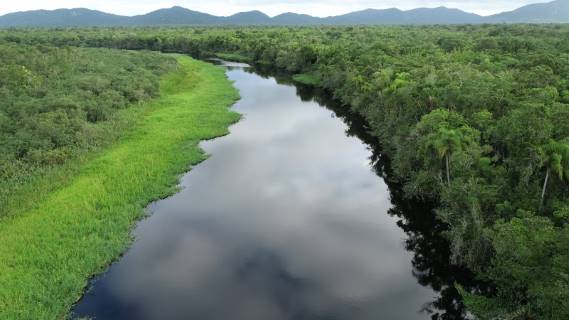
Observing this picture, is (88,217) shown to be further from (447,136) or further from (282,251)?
(447,136)

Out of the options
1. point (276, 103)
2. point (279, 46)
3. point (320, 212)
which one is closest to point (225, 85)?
point (276, 103)

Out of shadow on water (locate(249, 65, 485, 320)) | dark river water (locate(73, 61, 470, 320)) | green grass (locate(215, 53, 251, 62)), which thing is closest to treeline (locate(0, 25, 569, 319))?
shadow on water (locate(249, 65, 485, 320))

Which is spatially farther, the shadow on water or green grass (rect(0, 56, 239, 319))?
the shadow on water

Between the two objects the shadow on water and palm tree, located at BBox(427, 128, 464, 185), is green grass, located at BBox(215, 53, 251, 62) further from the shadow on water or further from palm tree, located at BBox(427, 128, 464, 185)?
palm tree, located at BBox(427, 128, 464, 185)

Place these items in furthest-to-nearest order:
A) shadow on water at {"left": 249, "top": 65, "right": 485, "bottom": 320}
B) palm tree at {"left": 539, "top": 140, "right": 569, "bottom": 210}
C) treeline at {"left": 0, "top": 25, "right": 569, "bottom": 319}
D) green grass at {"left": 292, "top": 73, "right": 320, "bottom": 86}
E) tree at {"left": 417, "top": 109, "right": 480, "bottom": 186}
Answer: green grass at {"left": 292, "top": 73, "right": 320, "bottom": 86} → tree at {"left": 417, "top": 109, "right": 480, "bottom": 186} → shadow on water at {"left": 249, "top": 65, "right": 485, "bottom": 320} → palm tree at {"left": 539, "top": 140, "right": 569, "bottom": 210} → treeline at {"left": 0, "top": 25, "right": 569, "bottom": 319}

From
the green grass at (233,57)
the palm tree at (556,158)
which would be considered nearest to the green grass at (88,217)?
the palm tree at (556,158)

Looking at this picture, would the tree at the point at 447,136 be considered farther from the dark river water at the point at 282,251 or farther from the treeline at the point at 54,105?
the treeline at the point at 54,105
